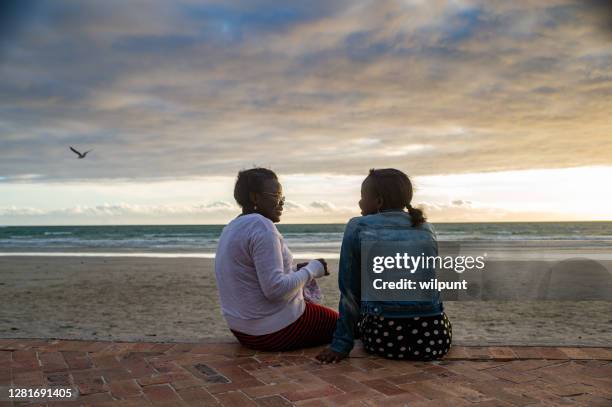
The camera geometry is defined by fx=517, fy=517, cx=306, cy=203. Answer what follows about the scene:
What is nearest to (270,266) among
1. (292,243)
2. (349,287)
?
(349,287)

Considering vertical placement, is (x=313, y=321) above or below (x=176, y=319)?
above

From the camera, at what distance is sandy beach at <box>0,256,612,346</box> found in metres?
4.77

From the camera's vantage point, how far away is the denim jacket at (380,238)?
3287 mm

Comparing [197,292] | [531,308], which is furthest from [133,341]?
[531,308]

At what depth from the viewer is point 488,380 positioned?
10.1 feet

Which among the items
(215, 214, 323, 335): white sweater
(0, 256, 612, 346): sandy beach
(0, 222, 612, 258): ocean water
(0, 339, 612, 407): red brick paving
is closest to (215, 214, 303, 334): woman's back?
(215, 214, 323, 335): white sweater

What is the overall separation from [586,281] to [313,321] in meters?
7.52

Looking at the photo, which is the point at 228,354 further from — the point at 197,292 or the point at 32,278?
the point at 32,278

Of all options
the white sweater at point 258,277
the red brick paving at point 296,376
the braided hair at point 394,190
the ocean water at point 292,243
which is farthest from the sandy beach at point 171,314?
the ocean water at point 292,243

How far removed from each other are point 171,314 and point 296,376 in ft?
10.9

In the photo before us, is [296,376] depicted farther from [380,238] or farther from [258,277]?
[380,238]

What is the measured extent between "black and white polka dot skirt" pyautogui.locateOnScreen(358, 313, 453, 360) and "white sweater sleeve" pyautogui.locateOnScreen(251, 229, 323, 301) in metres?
0.62

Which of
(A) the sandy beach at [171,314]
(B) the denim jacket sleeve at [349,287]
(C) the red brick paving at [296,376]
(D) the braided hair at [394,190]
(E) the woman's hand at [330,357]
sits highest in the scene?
(D) the braided hair at [394,190]

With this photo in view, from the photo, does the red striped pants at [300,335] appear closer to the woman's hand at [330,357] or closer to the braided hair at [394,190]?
the woman's hand at [330,357]
